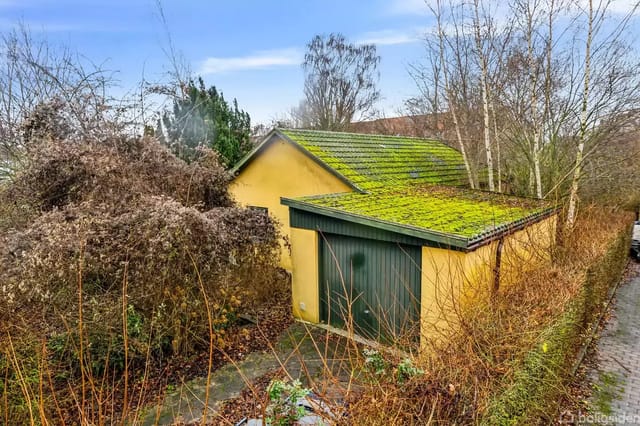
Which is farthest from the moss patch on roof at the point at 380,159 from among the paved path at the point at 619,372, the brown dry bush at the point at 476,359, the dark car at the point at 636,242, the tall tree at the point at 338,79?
the tall tree at the point at 338,79

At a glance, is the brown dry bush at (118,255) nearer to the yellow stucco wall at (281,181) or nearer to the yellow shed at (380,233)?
the yellow shed at (380,233)

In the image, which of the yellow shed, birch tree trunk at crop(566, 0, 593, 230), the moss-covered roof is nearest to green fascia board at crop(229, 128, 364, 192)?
the yellow shed

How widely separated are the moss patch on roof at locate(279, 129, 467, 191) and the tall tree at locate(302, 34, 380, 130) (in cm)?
1271

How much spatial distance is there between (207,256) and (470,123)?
12.7 metres

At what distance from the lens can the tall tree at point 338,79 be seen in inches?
1128

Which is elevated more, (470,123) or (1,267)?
(470,123)

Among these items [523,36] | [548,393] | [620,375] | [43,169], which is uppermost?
[523,36]

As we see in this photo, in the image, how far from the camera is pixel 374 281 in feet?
25.1

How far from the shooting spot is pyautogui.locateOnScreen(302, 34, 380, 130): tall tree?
94.0 ft

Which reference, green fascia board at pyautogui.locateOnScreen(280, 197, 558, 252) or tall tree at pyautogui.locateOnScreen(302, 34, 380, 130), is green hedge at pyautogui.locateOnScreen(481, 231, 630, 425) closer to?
green fascia board at pyautogui.locateOnScreen(280, 197, 558, 252)

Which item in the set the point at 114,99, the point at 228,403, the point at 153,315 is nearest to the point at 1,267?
the point at 153,315

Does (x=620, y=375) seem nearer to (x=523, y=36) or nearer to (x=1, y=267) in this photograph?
(x=523, y=36)

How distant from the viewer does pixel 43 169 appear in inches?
295

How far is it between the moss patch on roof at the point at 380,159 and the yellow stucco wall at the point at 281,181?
1.57 feet
